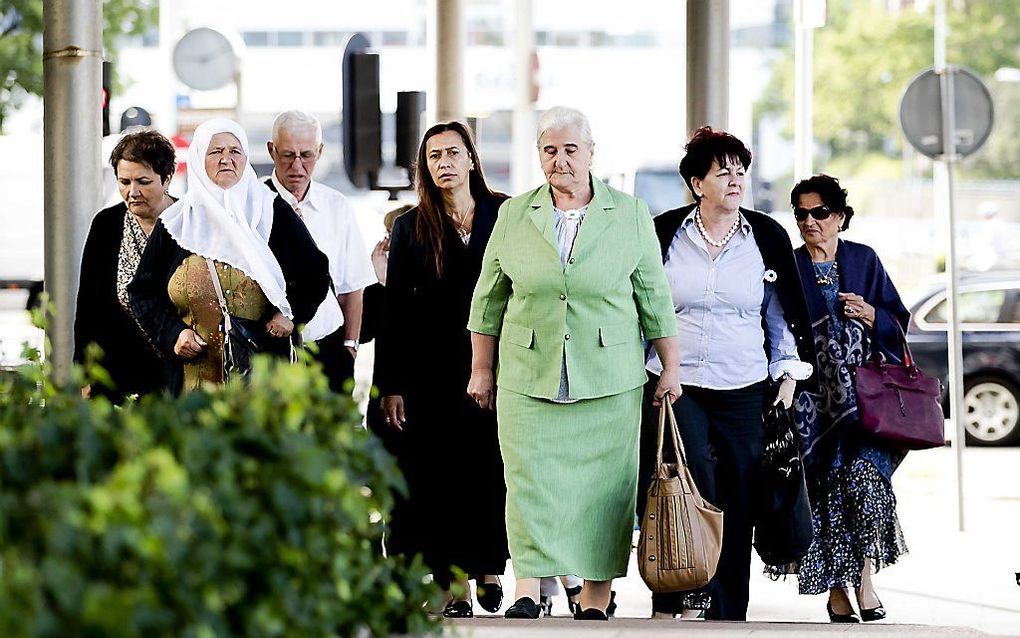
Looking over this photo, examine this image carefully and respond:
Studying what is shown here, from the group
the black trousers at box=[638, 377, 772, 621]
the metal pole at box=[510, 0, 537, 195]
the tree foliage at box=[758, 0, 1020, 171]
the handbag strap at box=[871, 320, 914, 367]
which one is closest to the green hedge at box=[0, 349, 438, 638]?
the black trousers at box=[638, 377, 772, 621]

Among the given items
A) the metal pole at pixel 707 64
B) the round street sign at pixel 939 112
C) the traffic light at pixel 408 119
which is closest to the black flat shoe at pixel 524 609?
the metal pole at pixel 707 64

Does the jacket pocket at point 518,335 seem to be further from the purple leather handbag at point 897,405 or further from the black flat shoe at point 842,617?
the black flat shoe at point 842,617

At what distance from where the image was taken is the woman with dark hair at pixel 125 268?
24.3ft

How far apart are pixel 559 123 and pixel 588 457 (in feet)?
4.14

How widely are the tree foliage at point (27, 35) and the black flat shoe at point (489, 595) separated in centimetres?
1944

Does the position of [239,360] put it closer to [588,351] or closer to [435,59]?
[588,351]

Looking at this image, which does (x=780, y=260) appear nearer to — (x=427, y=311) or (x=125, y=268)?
(x=427, y=311)

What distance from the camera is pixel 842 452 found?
26.2 feet

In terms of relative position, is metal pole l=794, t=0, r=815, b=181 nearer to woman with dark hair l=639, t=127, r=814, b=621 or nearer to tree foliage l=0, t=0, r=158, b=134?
woman with dark hair l=639, t=127, r=814, b=621

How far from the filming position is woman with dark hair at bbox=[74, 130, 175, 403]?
24.3ft

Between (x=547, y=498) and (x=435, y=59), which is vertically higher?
(x=435, y=59)

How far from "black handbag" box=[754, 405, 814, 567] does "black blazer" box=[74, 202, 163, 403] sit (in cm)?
253

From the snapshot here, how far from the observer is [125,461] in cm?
313

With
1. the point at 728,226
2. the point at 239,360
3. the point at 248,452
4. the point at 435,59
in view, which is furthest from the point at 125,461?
the point at 435,59
